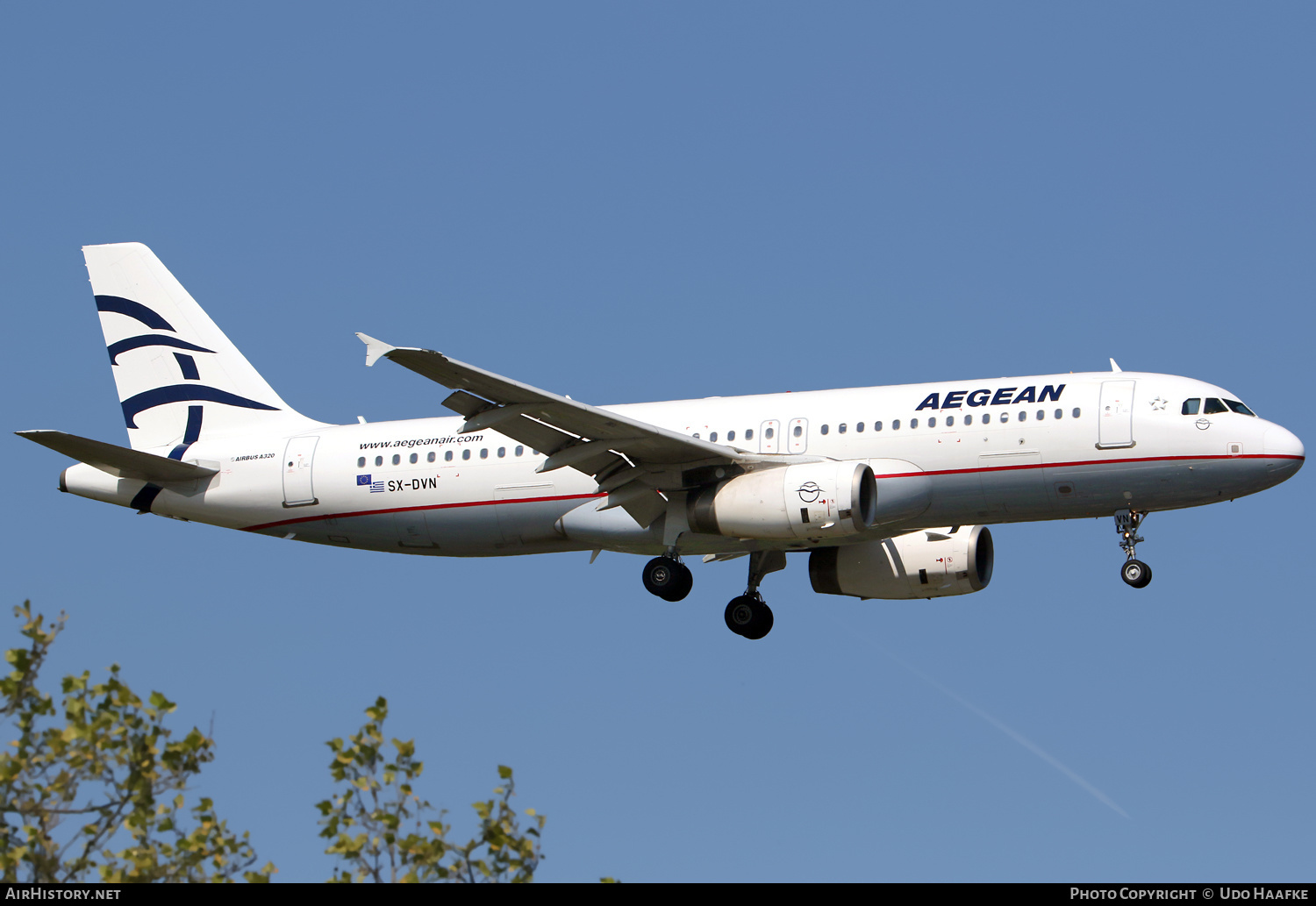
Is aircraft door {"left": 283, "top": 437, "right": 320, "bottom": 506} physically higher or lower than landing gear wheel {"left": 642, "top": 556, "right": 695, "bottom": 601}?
higher

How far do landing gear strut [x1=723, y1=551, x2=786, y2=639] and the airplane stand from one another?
0.17ft

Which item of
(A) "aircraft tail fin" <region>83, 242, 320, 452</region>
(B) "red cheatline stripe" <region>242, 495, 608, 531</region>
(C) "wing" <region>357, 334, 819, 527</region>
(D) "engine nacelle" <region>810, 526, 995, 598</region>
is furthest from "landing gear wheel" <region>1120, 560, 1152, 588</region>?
(A) "aircraft tail fin" <region>83, 242, 320, 452</region>

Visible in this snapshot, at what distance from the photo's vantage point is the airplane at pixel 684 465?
34.6 metres

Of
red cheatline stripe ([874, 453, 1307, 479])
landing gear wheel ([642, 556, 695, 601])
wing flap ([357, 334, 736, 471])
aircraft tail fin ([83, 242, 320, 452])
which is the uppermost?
aircraft tail fin ([83, 242, 320, 452])

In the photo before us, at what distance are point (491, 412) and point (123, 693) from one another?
14.2 m

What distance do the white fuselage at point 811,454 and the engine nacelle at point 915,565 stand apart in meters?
3.32

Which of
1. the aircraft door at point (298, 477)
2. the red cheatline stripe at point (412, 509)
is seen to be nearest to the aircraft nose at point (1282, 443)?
the red cheatline stripe at point (412, 509)

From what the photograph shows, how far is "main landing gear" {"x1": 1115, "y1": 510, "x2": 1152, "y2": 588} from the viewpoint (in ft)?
117

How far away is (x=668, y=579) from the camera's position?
122 feet

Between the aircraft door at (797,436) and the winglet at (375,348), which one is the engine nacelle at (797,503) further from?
the winglet at (375,348)

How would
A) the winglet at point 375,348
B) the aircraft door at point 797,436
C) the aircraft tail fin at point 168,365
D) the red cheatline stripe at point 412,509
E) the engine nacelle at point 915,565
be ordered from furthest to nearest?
the aircraft tail fin at point 168,365
the engine nacelle at point 915,565
the red cheatline stripe at point 412,509
the aircraft door at point 797,436
the winglet at point 375,348

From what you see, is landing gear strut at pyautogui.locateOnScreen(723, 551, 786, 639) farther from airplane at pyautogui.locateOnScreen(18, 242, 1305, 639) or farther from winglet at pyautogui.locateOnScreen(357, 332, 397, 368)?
winglet at pyautogui.locateOnScreen(357, 332, 397, 368)
